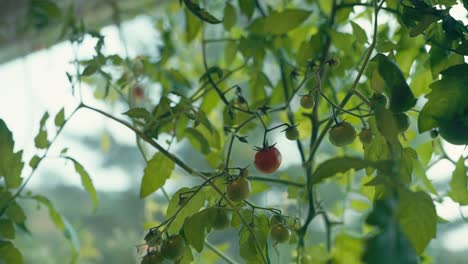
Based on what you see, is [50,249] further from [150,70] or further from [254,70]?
[254,70]

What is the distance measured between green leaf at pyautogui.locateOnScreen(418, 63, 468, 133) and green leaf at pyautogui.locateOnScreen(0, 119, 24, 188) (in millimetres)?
454

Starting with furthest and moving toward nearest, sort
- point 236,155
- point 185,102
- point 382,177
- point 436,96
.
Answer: point 236,155 → point 185,102 → point 436,96 → point 382,177

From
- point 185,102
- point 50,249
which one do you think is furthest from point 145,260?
point 50,249

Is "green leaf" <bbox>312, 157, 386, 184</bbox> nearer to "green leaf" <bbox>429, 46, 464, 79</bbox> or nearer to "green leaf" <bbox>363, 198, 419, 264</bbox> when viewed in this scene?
"green leaf" <bbox>363, 198, 419, 264</bbox>

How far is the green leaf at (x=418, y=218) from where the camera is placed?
43 cm

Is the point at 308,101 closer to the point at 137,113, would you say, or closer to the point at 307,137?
the point at 137,113

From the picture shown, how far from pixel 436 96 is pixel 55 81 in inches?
49.3

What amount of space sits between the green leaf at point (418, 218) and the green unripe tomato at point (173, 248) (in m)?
0.21

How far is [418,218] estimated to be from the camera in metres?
0.44

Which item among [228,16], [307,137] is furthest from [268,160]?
[307,137]

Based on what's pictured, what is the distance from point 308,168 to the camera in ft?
2.19

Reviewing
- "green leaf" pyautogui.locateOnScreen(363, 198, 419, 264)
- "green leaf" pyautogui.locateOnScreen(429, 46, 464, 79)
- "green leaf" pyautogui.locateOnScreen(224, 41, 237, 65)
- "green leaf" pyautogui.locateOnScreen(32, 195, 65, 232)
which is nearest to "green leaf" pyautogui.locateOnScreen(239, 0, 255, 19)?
"green leaf" pyautogui.locateOnScreen(224, 41, 237, 65)

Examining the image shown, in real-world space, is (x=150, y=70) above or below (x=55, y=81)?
below

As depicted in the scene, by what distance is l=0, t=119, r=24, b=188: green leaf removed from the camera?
64cm
